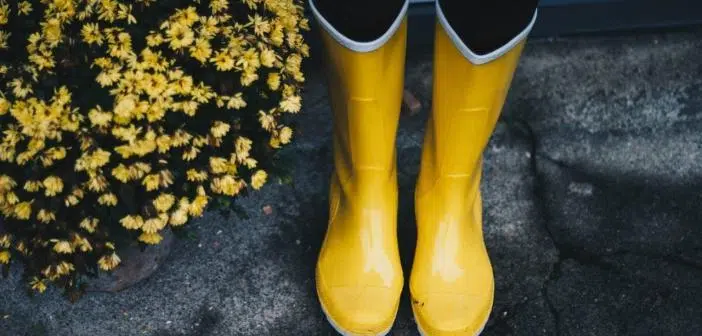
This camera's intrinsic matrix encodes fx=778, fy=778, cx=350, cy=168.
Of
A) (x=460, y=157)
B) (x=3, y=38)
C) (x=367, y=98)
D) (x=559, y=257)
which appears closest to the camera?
(x=3, y=38)

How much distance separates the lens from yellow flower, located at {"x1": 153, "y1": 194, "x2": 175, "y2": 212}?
51.7 inches

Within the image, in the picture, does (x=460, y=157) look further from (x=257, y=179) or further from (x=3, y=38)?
(x=3, y=38)

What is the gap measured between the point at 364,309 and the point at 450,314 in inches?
7.1

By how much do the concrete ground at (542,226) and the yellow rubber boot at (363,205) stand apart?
13 centimetres

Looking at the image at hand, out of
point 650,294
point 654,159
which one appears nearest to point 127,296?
point 650,294

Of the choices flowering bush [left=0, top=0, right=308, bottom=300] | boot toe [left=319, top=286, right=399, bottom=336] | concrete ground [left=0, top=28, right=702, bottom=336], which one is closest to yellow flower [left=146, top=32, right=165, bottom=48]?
flowering bush [left=0, top=0, right=308, bottom=300]

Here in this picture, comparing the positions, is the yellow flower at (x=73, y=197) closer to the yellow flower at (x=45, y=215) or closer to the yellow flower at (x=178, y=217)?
the yellow flower at (x=45, y=215)

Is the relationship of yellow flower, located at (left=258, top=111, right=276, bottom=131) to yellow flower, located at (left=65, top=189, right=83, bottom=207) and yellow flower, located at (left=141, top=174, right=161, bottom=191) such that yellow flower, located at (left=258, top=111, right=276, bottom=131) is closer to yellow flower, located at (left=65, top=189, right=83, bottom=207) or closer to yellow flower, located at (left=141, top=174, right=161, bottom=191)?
yellow flower, located at (left=141, top=174, right=161, bottom=191)

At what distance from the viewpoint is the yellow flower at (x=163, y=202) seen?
131 centimetres

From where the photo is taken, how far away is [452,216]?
165 cm

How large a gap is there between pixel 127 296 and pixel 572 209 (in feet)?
3.62

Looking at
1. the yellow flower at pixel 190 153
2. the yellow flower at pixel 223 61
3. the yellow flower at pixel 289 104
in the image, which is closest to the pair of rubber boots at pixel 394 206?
the yellow flower at pixel 289 104

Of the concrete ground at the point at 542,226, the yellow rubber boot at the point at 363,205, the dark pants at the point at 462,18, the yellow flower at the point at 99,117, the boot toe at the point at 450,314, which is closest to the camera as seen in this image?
the yellow flower at the point at 99,117

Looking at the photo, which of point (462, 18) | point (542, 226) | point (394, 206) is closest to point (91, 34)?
point (462, 18)
